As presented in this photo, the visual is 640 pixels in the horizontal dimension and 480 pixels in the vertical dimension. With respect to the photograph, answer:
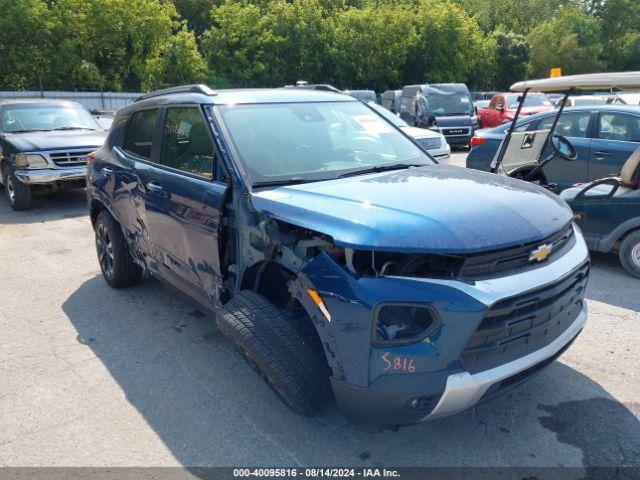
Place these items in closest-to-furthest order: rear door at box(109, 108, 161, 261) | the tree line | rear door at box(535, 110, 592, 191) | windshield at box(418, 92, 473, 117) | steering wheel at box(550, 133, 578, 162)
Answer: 1. rear door at box(109, 108, 161, 261)
2. steering wheel at box(550, 133, 578, 162)
3. rear door at box(535, 110, 592, 191)
4. windshield at box(418, 92, 473, 117)
5. the tree line

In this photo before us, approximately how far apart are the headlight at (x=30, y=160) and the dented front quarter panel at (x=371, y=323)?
8.29 metres

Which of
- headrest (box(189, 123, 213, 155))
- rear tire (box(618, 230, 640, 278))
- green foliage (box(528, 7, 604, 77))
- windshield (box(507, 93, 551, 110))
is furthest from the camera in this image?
green foliage (box(528, 7, 604, 77))

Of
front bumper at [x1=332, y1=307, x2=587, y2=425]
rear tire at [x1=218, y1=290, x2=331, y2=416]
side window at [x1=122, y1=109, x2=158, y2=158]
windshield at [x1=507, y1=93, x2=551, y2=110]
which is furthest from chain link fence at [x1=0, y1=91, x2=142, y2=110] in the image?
front bumper at [x1=332, y1=307, x2=587, y2=425]

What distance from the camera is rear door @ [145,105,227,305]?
3533mm

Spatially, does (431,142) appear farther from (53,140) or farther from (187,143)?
(187,143)

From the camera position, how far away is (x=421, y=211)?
273cm

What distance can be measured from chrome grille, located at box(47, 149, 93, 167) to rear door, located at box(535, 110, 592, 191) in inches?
293

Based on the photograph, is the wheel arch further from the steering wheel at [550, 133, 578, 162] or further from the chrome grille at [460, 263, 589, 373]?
the steering wheel at [550, 133, 578, 162]

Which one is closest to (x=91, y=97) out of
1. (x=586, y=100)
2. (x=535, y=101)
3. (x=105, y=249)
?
(x=535, y=101)

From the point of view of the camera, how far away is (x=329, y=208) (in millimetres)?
2826

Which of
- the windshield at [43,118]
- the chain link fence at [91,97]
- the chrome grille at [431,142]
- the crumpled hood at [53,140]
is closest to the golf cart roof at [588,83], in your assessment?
the chrome grille at [431,142]

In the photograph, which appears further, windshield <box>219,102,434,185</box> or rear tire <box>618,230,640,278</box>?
rear tire <box>618,230,640,278</box>

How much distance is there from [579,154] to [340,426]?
19.3ft

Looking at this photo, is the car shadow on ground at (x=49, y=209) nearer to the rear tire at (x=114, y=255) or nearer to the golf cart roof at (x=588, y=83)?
the rear tire at (x=114, y=255)
